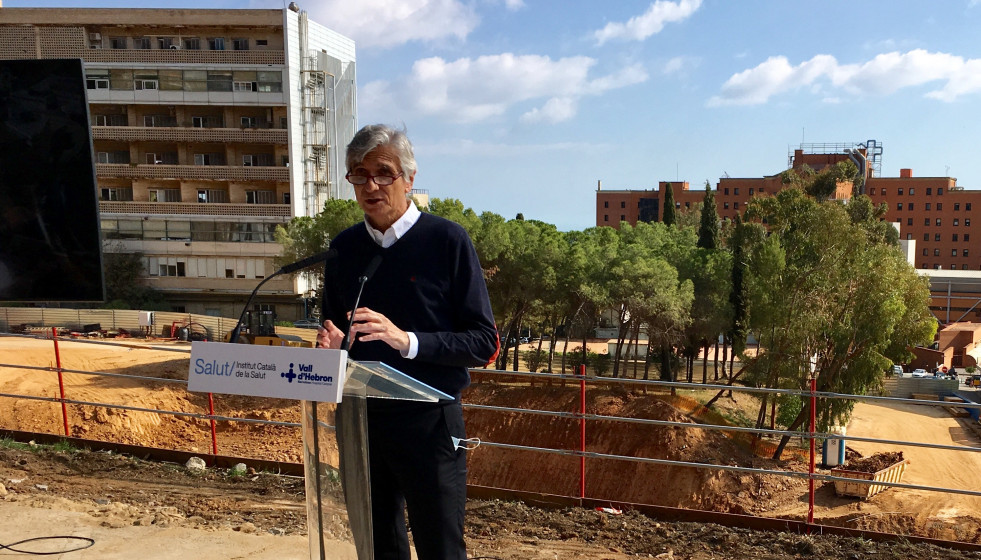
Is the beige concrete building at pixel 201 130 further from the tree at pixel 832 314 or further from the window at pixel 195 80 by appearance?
the tree at pixel 832 314

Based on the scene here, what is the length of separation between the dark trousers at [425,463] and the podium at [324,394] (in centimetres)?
8

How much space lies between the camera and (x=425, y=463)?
2.35 meters

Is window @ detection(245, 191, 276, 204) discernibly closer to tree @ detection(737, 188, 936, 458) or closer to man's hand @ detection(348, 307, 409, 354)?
tree @ detection(737, 188, 936, 458)

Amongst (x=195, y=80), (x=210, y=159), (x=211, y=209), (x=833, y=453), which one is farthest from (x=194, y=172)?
(x=833, y=453)

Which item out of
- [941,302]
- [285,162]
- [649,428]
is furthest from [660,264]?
[941,302]

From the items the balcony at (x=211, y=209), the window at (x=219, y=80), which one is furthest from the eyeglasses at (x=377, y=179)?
the window at (x=219, y=80)

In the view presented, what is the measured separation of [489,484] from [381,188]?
23.2 metres

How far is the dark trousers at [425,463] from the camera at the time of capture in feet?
7.73

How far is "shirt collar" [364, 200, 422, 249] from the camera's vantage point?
2453 mm

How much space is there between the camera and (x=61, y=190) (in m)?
5.01

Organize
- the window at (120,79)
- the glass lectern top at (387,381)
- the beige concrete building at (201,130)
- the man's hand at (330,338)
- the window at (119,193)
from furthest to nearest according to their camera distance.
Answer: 1. the window at (119,193)
2. the window at (120,79)
3. the beige concrete building at (201,130)
4. the man's hand at (330,338)
5. the glass lectern top at (387,381)

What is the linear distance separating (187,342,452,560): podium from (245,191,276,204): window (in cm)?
4048

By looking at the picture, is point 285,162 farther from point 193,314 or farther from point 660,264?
point 660,264

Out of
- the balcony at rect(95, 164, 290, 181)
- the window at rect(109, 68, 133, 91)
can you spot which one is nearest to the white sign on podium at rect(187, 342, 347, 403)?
the balcony at rect(95, 164, 290, 181)
